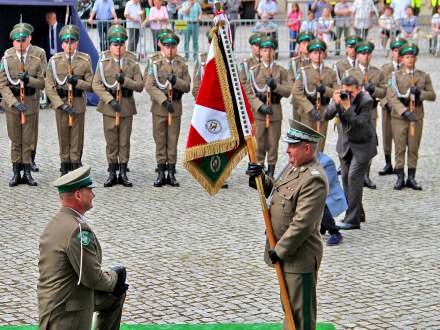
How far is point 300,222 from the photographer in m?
7.38

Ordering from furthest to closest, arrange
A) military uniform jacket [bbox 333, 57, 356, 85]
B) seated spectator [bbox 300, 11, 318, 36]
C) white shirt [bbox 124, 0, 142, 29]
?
1. seated spectator [bbox 300, 11, 318, 36]
2. white shirt [bbox 124, 0, 142, 29]
3. military uniform jacket [bbox 333, 57, 356, 85]

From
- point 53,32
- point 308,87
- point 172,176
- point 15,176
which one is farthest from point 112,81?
point 53,32

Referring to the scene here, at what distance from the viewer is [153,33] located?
86.1ft

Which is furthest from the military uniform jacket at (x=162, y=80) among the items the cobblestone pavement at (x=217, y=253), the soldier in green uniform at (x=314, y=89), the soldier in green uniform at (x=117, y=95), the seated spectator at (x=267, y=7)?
the seated spectator at (x=267, y=7)

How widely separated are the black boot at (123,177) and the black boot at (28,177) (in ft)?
3.65

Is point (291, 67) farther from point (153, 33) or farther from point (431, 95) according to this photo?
point (153, 33)

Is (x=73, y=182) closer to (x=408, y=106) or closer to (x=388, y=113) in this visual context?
(x=408, y=106)

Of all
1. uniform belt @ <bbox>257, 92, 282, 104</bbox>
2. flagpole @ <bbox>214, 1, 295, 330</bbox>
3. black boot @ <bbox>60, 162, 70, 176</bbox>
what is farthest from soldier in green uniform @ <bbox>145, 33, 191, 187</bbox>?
flagpole @ <bbox>214, 1, 295, 330</bbox>

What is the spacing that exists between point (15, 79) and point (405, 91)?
5207 millimetres

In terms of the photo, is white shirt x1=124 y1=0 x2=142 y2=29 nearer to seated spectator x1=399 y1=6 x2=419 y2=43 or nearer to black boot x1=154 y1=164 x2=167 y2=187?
seated spectator x1=399 y1=6 x2=419 y2=43

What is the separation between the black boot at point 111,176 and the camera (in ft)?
45.6

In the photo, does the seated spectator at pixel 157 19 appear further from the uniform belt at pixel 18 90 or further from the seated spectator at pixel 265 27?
the uniform belt at pixel 18 90

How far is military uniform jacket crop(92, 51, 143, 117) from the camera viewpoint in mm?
14094

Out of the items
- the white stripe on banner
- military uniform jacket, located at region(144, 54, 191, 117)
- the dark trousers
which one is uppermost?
the white stripe on banner
